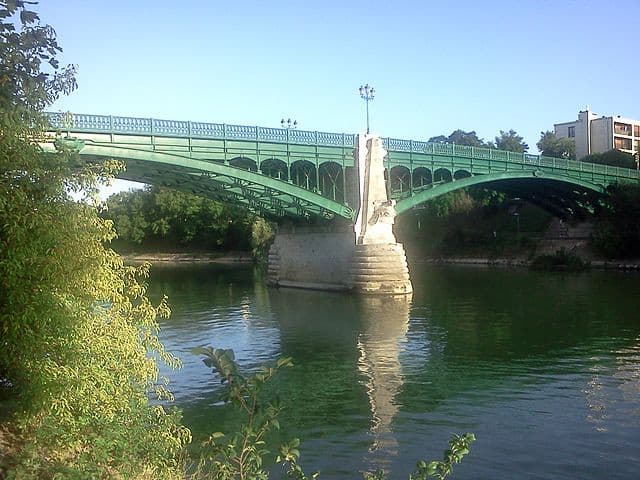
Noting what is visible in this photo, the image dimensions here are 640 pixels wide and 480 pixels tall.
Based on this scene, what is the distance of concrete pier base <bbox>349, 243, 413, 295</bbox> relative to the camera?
3756cm

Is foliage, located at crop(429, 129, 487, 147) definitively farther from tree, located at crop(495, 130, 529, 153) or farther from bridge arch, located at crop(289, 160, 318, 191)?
bridge arch, located at crop(289, 160, 318, 191)

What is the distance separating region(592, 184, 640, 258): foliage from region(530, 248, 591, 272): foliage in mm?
2404

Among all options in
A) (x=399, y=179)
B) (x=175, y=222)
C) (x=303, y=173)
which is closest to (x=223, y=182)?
(x=303, y=173)

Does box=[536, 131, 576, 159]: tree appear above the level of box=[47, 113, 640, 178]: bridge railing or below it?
above

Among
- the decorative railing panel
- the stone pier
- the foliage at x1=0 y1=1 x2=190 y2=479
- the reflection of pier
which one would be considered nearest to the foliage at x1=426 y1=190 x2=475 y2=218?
the stone pier

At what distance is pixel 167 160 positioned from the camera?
2875 centimetres

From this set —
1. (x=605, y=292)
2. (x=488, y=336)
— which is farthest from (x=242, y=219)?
(x=488, y=336)

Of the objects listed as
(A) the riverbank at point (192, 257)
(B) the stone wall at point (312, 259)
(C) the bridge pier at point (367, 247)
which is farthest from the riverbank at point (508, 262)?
(A) the riverbank at point (192, 257)

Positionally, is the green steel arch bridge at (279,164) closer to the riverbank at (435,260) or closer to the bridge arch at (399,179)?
the bridge arch at (399,179)

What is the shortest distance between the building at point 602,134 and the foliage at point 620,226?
32770 mm

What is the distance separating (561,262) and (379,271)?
22270 millimetres

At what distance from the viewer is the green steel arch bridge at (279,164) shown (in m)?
28.2

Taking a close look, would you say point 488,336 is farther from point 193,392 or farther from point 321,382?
point 193,392

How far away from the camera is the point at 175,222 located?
92625 millimetres
